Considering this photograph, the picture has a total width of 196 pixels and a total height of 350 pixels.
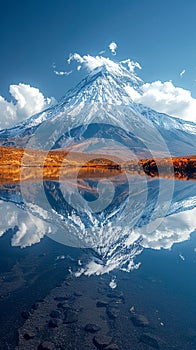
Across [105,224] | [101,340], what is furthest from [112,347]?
[105,224]

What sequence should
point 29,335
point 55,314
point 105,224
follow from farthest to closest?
point 105,224 → point 55,314 → point 29,335

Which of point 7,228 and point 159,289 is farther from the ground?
point 7,228

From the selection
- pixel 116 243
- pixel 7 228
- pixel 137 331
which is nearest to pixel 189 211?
pixel 116 243

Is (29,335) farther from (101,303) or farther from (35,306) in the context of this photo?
(101,303)

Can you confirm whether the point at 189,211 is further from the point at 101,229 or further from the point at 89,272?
the point at 89,272

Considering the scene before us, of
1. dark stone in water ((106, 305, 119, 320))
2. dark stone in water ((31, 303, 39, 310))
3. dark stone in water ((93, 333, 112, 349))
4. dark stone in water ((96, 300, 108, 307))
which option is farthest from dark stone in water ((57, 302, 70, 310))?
dark stone in water ((93, 333, 112, 349))
